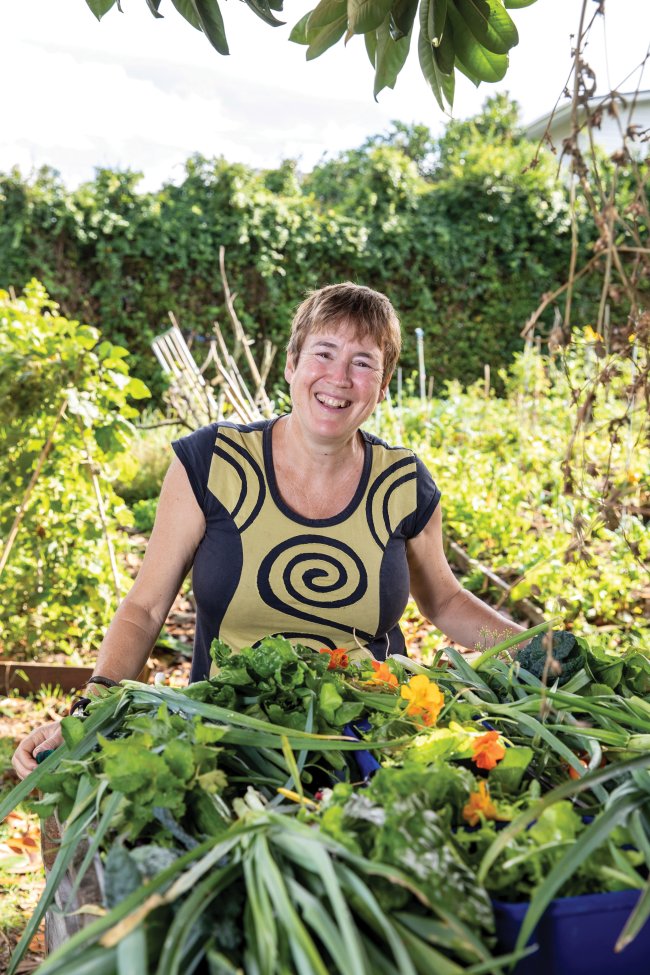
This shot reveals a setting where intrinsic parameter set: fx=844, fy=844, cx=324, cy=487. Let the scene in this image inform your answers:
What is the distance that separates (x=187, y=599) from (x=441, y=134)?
2647cm

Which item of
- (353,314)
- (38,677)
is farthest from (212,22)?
(38,677)

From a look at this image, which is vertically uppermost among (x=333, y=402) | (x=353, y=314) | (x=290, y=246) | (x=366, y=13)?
(x=290, y=246)

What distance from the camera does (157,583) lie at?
1.97m

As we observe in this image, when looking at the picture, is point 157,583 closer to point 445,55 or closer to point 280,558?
point 280,558

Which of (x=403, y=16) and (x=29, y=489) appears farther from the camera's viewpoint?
(x=29, y=489)

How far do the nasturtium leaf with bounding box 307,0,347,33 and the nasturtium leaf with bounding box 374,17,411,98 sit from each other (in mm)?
110

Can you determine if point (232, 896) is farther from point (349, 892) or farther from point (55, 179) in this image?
point (55, 179)

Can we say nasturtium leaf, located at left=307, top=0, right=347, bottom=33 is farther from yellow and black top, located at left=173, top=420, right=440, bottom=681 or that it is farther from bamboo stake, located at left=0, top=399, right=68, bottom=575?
bamboo stake, located at left=0, top=399, right=68, bottom=575

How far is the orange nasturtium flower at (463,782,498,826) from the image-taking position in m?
0.82

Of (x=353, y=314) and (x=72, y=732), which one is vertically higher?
(x=353, y=314)

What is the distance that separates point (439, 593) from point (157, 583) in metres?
0.73

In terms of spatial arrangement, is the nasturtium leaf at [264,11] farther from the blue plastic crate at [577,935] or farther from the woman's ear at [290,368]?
the blue plastic crate at [577,935]

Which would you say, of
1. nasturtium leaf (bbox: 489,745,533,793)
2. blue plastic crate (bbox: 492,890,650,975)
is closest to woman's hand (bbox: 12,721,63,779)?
nasturtium leaf (bbox: 489,745,533,793)

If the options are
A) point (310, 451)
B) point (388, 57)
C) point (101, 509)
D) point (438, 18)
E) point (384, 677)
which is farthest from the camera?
point (101, 509)
